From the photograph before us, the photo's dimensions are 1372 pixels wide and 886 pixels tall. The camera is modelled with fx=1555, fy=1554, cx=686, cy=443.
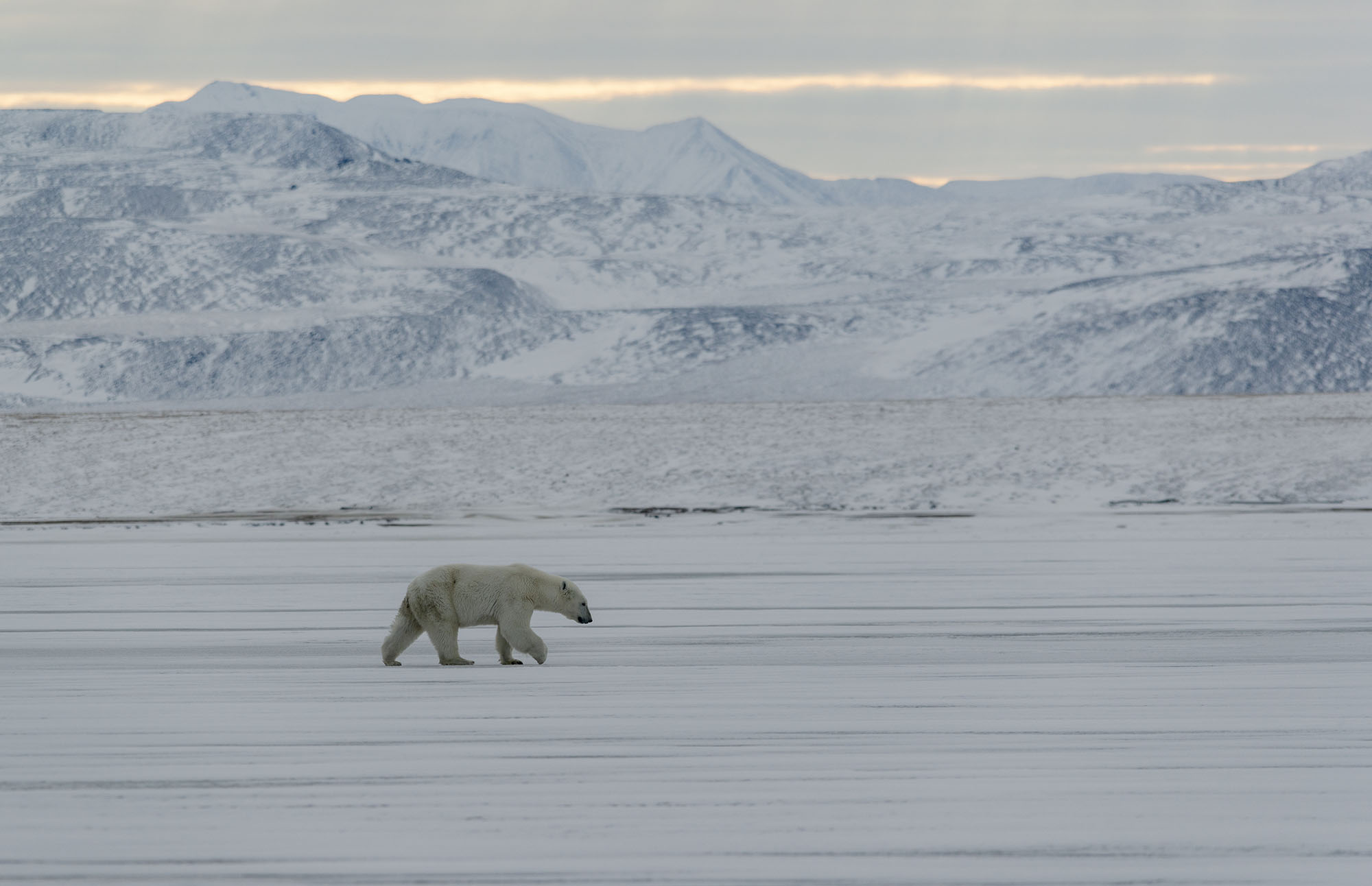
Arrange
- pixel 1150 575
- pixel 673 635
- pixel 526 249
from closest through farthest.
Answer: pixel 673 635
pixel 1150 575
pixel 526 249

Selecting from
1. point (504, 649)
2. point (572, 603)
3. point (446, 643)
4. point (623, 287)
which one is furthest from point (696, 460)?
point (623, 287)

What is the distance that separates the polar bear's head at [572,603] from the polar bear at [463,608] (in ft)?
0.75

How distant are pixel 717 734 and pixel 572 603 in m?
2.34

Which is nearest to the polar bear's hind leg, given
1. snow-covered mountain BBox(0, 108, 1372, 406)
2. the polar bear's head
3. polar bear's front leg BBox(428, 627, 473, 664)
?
polar bear's front leg BBox(428, 627, 473, 664)

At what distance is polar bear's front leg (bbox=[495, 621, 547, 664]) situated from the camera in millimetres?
8453

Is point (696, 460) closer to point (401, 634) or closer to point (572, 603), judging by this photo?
point (572, 603)

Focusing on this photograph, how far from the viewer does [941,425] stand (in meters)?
27.1

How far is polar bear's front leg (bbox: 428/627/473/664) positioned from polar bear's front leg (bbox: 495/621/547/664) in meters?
0.25

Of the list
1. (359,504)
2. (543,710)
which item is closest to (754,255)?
(359,504)

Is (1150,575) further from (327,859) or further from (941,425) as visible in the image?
(941,425)

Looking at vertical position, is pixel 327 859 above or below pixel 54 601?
above

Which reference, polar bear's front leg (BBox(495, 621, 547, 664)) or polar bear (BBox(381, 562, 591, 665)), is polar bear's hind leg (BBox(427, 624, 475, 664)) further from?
polar bear's front leg (BBox(495, 621, 547, 664))

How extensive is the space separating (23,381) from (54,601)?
39326mm

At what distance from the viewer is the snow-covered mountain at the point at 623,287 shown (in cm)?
4625
